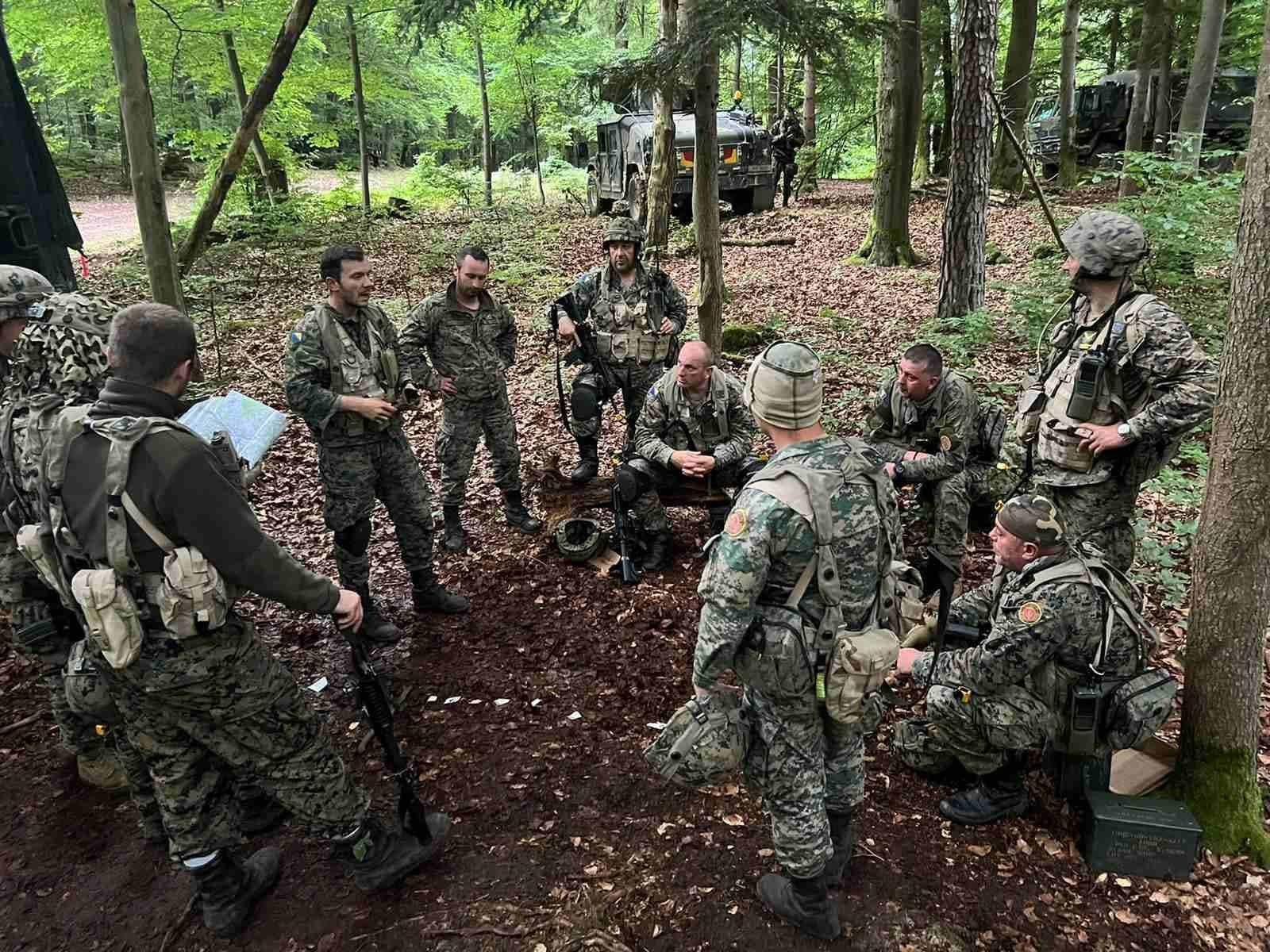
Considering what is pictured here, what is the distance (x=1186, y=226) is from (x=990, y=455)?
3.22 meters

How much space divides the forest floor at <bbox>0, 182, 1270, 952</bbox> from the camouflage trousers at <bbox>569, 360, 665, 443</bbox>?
0.94m

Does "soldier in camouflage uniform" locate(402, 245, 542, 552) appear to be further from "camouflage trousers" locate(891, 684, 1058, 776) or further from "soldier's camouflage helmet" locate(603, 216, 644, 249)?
"camouflage trousers" locate(891, 684, 1058, 776)

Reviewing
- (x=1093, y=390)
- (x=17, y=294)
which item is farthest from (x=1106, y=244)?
(x=17, y=294)

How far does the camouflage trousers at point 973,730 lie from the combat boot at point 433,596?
8.60 ft

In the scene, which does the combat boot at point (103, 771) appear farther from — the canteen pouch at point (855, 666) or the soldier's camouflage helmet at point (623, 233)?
the soldier's camouflage helmet at point (623, 233)

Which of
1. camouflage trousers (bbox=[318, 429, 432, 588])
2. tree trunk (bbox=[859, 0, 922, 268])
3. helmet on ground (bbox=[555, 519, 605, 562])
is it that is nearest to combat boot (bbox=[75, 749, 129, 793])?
camouflage trousers (bbox=[318, 429, 432, 588])

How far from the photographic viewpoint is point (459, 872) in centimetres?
284

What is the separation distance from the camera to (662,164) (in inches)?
460

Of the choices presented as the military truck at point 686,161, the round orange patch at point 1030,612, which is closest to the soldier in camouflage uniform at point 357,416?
the round orange patch at point 1030,612

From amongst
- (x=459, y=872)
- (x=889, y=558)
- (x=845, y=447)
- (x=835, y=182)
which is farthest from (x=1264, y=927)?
(x=835, y=182)

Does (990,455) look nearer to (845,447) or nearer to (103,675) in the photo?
(845,447)

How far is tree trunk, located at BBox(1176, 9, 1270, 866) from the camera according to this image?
2.42 meters

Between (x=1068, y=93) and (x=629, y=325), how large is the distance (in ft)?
45.1

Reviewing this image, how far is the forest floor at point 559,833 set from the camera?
2.57 meters
